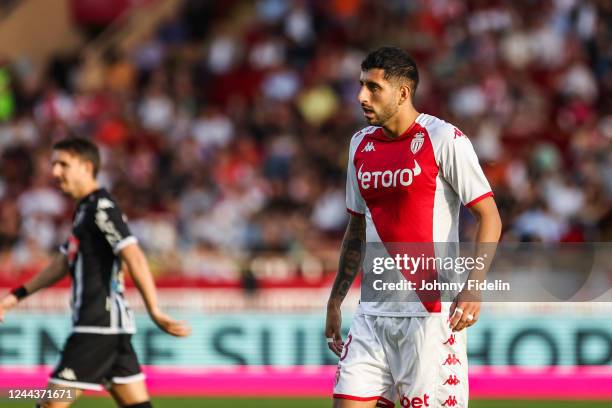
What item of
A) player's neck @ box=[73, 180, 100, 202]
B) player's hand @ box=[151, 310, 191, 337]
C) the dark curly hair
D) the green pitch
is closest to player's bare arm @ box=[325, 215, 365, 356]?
the dark curly hair

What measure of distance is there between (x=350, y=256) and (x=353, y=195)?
0.33 m

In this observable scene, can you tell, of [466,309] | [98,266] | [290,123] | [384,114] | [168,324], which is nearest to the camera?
[466,309]

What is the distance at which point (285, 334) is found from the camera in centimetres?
1313

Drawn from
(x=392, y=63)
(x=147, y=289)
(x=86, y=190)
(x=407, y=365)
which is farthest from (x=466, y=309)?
(x=86, y=190)

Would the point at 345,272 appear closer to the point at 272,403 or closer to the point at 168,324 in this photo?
the point at 168,324

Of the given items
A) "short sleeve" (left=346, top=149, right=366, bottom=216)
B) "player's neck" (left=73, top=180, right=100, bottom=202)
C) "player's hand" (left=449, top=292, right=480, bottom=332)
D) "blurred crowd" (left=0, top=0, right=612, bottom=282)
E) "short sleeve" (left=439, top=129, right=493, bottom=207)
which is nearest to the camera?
"player's hand" (left=449, top=292, right=480, bottom=332)

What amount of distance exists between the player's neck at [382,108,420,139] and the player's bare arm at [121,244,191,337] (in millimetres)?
1684

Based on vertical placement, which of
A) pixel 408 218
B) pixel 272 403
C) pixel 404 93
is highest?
pixel 404 93

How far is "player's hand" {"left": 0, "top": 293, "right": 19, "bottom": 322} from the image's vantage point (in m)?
7.53

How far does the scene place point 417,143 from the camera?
6180 mm

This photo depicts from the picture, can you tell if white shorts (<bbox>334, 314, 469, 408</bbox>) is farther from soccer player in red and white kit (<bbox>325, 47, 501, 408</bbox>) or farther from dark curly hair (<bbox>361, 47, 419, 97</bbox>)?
dark curly hair (<bbox>361, 47, 419, 97</bbox>)

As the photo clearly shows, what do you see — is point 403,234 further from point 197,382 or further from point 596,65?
point 596,65

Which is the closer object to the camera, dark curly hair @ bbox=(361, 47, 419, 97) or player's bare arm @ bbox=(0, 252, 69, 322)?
dark curly hair @ bbox=(361, 47, 419, 97)

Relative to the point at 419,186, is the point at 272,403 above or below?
below
